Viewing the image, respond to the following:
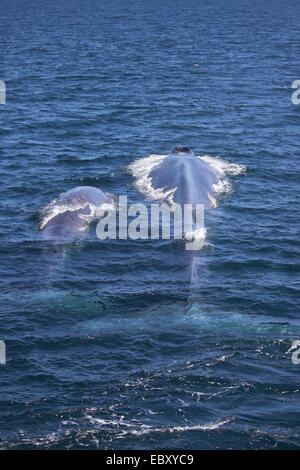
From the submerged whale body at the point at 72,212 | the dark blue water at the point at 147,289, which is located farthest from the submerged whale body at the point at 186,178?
the submerged whale body at the point at 72,212

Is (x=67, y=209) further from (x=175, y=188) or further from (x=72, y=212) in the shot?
(x=175, y=188)

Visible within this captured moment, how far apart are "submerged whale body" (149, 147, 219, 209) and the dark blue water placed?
148 centimetres

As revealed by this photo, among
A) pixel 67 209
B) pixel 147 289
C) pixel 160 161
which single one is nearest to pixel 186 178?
pixel 160 161

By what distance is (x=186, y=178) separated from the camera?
41969mm

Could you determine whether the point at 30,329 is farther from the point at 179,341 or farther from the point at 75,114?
the point at 75,114

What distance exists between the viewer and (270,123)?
60.2 metres

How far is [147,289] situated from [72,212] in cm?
925

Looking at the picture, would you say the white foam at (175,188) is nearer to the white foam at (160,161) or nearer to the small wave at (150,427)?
the white foam at (160,161)

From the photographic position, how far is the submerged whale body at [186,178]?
4047cm

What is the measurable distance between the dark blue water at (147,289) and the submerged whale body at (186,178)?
148 cm

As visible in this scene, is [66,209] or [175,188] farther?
[175,188]

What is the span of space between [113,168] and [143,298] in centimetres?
1993
